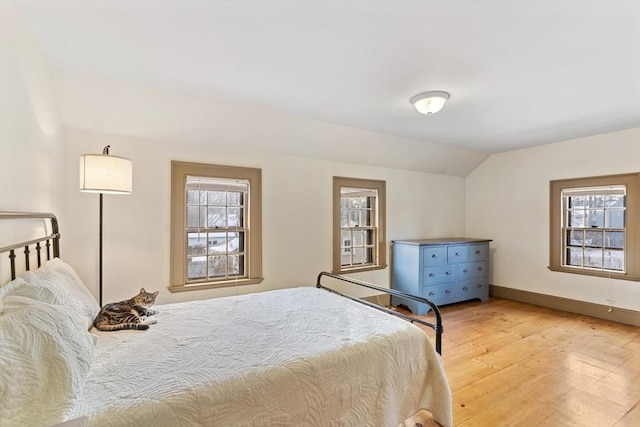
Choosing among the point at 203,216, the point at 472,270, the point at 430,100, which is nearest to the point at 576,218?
the point at 472,270

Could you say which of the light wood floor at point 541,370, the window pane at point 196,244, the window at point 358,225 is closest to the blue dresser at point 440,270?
the window at point 358,225

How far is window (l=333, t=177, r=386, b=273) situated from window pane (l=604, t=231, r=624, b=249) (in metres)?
2.87

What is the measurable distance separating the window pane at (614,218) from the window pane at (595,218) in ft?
0.17

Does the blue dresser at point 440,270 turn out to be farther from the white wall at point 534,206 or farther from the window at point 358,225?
the white wall at point 534,206

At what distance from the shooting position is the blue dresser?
418 centimetres

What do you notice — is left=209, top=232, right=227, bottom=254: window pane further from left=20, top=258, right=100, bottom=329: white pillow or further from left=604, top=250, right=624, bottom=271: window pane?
left=604, top=250, right=624, bottom=271: window pane

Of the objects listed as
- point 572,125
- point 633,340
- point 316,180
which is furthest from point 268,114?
point 633,340

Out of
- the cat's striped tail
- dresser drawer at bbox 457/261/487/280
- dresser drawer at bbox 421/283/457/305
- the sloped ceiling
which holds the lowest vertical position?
dresser drawer at bbox 421/283/457/305

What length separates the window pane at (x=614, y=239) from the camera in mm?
3852

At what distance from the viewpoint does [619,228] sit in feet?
12.7

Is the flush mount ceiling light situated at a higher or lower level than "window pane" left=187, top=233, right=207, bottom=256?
higher

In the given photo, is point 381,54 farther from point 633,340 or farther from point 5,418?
point 633,340

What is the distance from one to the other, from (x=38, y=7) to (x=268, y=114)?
1.79 m

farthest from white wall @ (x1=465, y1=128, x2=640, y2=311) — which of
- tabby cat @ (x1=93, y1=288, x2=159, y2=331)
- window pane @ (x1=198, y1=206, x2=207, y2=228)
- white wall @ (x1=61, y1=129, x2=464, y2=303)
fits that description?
tabby cat @ (x1=93, y1=288, x2=159, y2=331)
